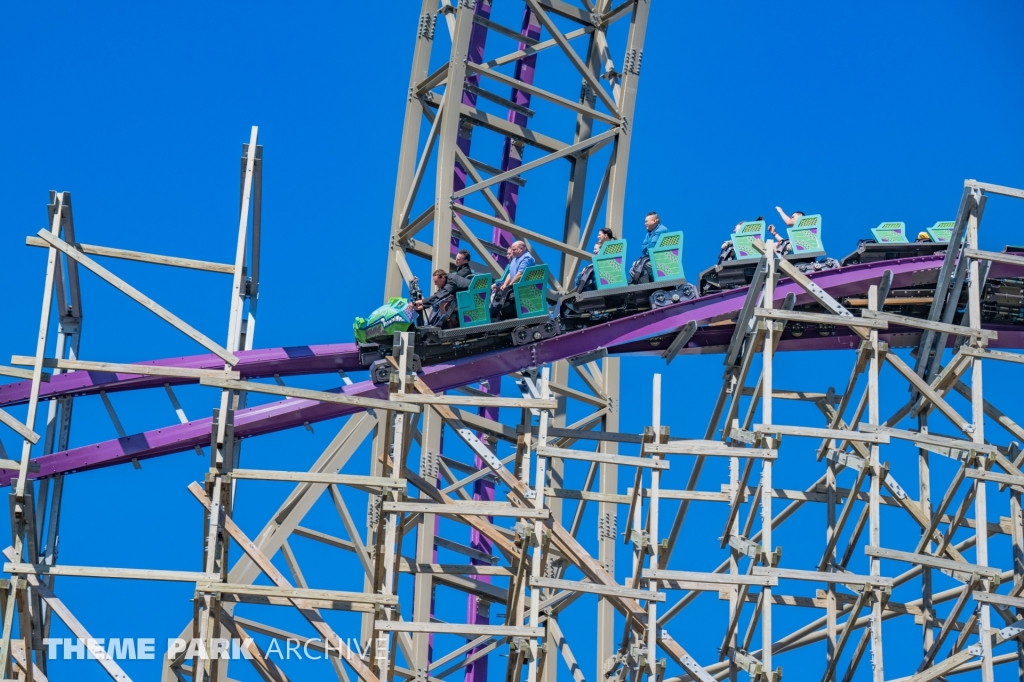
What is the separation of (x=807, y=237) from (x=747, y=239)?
0.76 metres

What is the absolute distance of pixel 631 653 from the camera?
54.3 feet

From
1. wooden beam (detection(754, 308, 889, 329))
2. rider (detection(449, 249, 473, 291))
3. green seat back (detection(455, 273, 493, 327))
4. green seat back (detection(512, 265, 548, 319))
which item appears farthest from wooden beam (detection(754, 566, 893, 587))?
rider (detection(449, 249, 473, 291))

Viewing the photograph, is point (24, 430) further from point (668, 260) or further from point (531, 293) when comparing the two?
point (668, 260)

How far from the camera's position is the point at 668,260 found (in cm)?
1992

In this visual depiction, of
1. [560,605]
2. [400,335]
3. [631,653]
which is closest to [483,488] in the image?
[560,605]

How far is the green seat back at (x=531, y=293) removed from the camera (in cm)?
1927

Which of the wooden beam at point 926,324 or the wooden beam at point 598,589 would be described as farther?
the wooden beam at point 926,324

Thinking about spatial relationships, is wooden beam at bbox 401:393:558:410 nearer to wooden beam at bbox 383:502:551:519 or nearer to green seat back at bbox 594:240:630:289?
wooden beam at bbox 383:502:551:519

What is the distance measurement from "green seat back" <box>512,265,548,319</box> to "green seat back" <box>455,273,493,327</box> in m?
0.36

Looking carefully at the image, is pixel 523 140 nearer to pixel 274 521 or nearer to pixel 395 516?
pixel 274 521

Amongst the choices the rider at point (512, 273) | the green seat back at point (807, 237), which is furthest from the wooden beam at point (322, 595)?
the green seat back at point (807, 237)

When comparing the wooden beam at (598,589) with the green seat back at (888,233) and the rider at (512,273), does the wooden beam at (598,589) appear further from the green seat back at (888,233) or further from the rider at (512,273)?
the green seat back at (888,233)

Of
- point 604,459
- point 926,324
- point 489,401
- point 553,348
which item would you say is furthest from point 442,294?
point 926,324

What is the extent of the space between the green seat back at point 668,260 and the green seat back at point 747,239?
86cm
